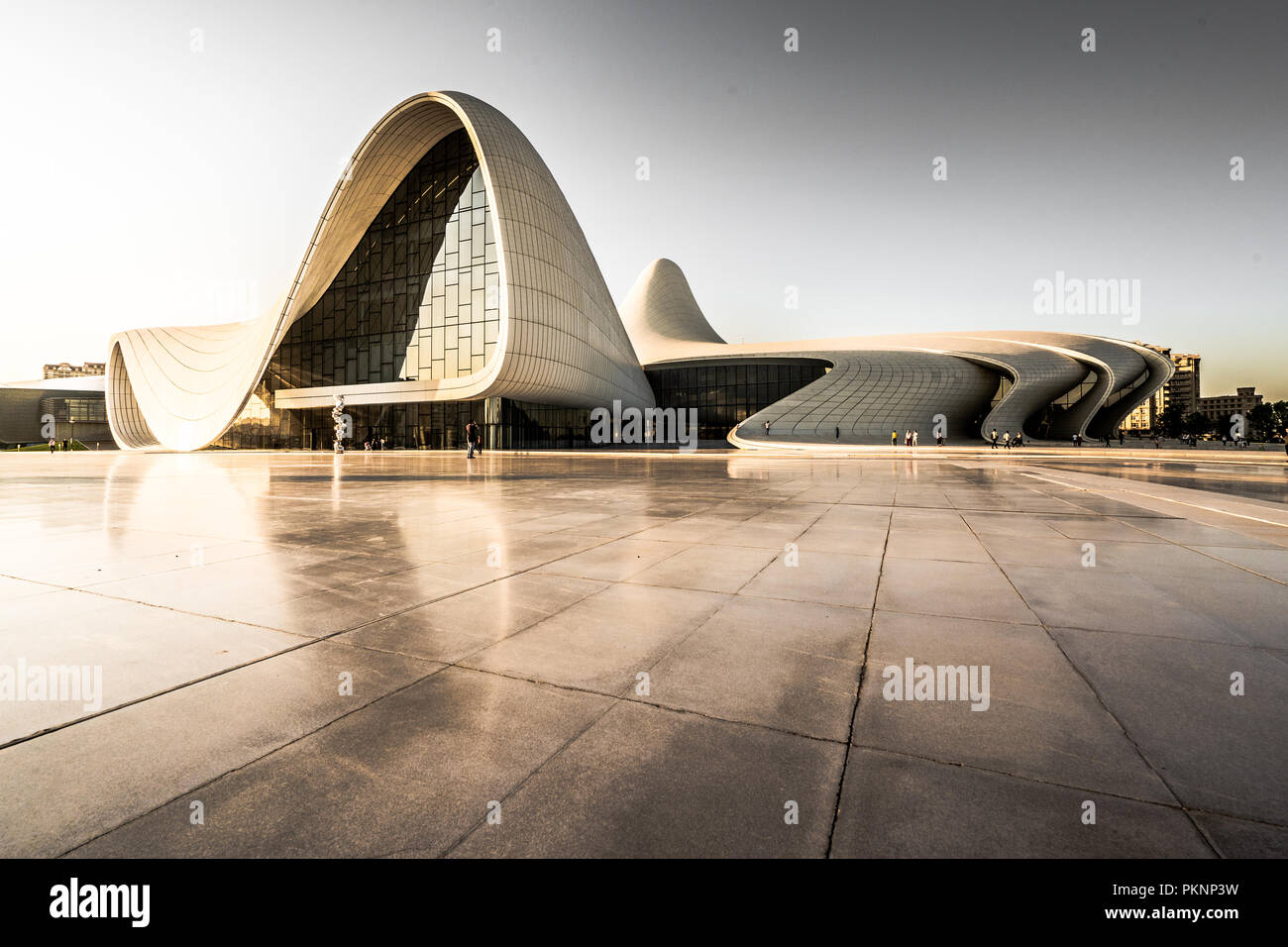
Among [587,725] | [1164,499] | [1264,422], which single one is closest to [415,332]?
[1164,499]

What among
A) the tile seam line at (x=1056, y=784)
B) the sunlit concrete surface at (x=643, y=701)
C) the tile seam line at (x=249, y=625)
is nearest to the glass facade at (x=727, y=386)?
the sunlit concrete surface at (x=643, y=701)

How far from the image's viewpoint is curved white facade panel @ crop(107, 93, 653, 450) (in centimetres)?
3831

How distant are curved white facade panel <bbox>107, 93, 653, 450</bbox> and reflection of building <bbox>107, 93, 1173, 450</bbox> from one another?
0.15 m

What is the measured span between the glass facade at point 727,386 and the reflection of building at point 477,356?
0.27 metres

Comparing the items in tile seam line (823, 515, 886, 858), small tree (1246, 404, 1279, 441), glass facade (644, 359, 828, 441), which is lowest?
tile seam line (823, 515, 886, 858)

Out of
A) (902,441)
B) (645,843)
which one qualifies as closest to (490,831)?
(645,843)

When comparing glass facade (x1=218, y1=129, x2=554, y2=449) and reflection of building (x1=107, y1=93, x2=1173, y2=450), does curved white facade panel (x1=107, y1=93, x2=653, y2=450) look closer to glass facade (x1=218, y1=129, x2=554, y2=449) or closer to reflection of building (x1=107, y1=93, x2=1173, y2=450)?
reflection of building (x1=107, y1=93, x2=1173, y2=450)

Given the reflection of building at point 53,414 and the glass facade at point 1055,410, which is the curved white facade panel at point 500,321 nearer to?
the reflection of building at point 53,414

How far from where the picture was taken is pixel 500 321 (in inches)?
1485

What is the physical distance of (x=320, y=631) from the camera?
3641 millimetres

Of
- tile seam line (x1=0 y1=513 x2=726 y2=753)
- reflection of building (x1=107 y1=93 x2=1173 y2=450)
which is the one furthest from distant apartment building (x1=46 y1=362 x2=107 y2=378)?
tile seam line (x1=0 y1=513 x2=726 y2=753)

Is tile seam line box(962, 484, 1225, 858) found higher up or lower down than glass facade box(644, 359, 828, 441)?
lower down

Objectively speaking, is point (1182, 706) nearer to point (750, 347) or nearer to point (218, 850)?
point (218, 850)
